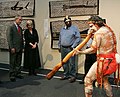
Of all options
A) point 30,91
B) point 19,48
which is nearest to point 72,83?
point 30,91

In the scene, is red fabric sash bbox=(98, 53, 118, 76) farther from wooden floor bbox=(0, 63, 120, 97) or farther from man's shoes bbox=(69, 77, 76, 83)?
man's shoes bbox=(69, 77, 76, 83)

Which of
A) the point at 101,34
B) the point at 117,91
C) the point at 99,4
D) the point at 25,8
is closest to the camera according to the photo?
the point at 101,34

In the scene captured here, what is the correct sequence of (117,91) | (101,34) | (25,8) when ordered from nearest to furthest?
(101,34), (117,91), (25,8)

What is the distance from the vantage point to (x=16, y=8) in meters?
6.88

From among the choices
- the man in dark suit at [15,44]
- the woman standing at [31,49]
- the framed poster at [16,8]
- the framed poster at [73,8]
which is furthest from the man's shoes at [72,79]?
the framed poster at [16,8]

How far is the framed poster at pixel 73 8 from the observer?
5766mm

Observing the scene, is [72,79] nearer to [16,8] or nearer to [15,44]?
[15,44]

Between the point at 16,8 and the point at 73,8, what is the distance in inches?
67.0

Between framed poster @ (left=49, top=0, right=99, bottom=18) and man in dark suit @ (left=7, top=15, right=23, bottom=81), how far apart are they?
121cm

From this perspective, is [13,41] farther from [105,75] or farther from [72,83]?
[105,75]

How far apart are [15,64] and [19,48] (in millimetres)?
375

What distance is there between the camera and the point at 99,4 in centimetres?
570

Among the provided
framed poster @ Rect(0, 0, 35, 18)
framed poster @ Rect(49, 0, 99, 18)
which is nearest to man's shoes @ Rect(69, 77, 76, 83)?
framed poster @ Rect(49, 0, 99, 18)

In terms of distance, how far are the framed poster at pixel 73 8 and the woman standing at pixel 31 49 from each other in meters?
0.80
